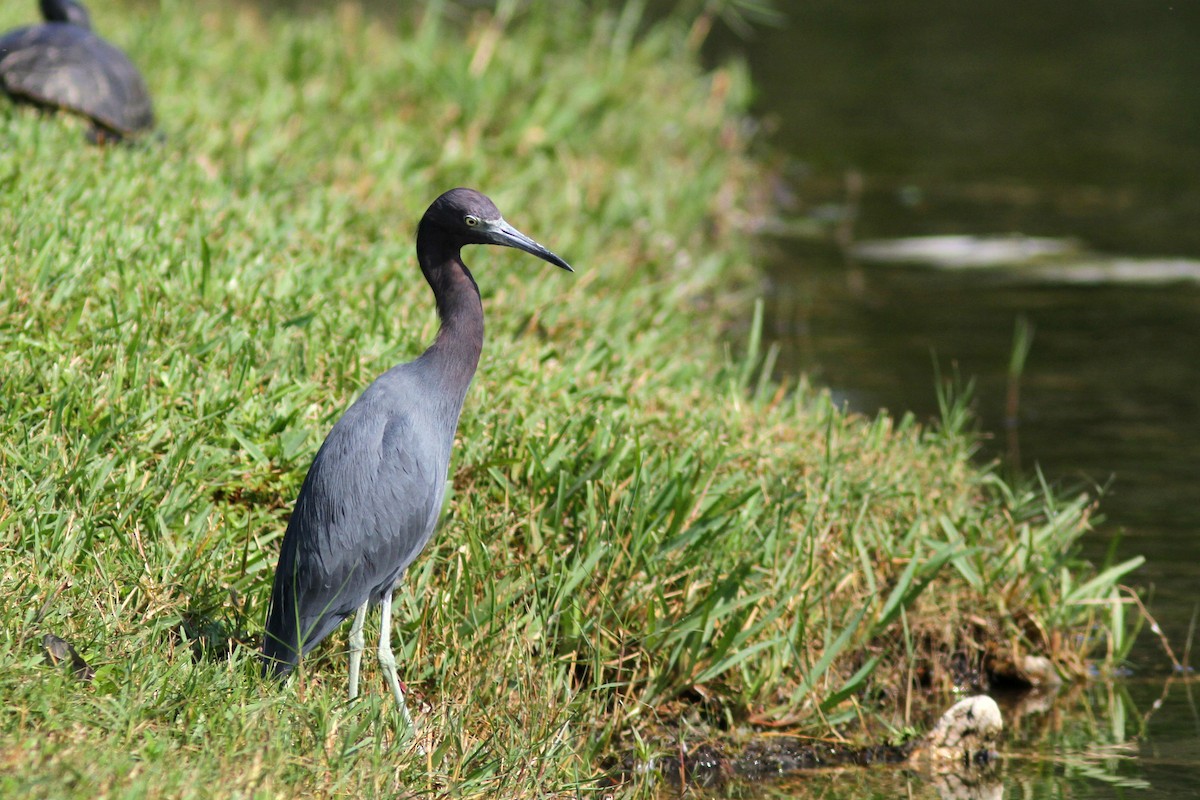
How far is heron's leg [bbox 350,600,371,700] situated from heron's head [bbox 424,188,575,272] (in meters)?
0.99

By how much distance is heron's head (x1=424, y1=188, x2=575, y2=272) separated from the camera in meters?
3.87

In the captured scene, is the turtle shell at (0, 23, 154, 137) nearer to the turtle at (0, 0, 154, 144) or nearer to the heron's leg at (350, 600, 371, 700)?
the turtle at (0, 0, 154, 144)

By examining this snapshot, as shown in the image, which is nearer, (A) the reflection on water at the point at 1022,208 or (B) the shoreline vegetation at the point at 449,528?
(B) the shoreline vegetation at the point at 449,528

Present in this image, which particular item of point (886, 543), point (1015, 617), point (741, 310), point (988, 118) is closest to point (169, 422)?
point (886, 543)

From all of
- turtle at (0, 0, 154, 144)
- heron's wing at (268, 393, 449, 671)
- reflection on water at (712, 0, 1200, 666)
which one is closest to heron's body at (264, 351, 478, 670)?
heron's wing at (268, 393, 449, 671)

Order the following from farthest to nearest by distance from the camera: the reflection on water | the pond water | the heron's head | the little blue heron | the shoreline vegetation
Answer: the reflection on water
the pond water
the heron's head
the little blue heron
the shoreline vegetation

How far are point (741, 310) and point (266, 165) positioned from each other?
2733 millimetres

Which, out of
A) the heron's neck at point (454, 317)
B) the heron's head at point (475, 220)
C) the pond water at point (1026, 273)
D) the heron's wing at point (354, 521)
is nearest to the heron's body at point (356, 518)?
the heron's wing at point (354, 521)

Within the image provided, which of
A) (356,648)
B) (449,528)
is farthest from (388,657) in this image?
(449,528)

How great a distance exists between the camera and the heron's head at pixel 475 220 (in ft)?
12.7

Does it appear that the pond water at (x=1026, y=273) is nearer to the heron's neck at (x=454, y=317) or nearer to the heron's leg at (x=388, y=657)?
the heron's leg at (x=388, y=657)

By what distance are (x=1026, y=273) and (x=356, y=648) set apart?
6422 mm

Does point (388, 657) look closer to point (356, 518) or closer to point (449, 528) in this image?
point (356, 518)

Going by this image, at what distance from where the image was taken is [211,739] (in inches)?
124
